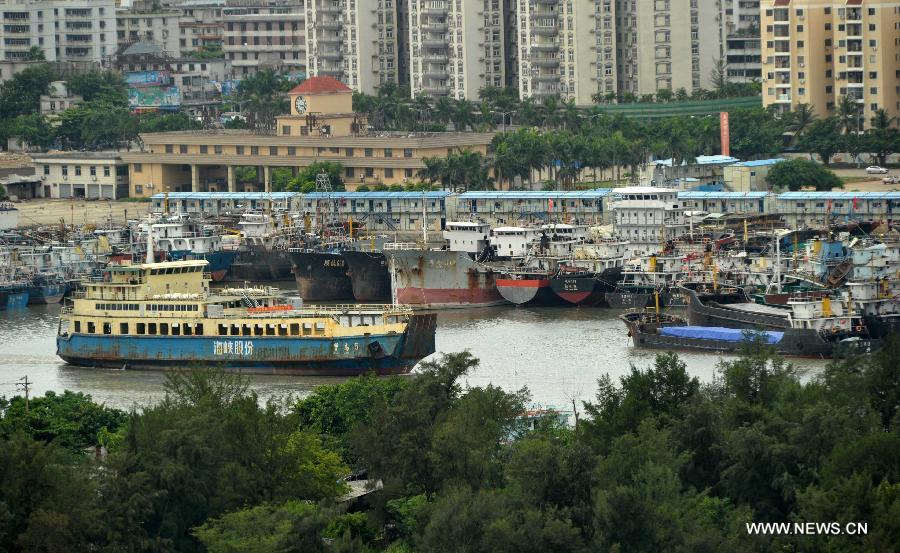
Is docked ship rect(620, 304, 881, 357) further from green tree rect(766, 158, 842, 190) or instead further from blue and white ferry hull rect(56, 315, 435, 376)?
green tree rect(766, 158, 842, 190)

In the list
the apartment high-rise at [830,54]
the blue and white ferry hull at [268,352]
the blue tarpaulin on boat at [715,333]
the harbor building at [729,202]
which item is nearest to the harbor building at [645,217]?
the harbor building at [729,202]

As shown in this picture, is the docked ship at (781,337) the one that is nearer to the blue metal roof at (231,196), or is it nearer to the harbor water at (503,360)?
the harbor water at (503,360)

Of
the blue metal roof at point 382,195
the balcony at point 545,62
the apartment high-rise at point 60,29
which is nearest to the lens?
the blue metal roof at point 382,195

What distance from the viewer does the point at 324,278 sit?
76.3m

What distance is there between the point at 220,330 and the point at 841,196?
30072 mm

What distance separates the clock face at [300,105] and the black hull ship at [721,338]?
135ft

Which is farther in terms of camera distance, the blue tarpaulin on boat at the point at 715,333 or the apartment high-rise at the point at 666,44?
the apartment high-rise at the point at 666,44

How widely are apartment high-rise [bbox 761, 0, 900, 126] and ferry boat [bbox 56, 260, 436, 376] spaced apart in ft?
148

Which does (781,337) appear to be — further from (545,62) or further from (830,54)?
(545,62)

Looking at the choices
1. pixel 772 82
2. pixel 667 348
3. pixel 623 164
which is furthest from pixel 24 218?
pixel 667 348

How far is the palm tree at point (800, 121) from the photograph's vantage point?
321ft

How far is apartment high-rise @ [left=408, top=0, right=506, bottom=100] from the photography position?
4609 inches

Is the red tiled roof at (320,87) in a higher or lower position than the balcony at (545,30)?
lower

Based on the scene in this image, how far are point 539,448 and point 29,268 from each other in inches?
1754
